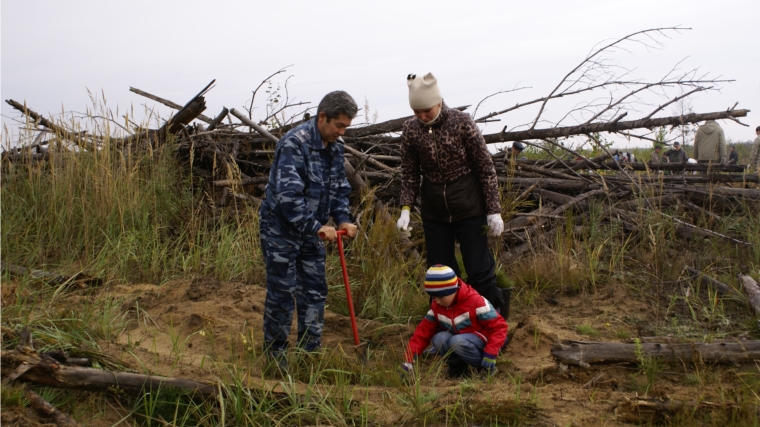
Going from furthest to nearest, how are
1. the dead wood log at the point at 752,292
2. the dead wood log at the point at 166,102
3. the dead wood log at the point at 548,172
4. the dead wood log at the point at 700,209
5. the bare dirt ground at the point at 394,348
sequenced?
the dead wood log at the point at 166,102, the dead wood log at the point at 548,172, the dead wood log at the point at 700,209, the dead wood log at the point at 752,292, the bare dirt ground at the point at 394,348

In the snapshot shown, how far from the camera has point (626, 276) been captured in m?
6.23

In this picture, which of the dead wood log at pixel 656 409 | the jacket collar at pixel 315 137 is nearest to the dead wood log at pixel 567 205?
the jacket collar at pixel 315 137

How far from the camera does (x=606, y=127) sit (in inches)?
280

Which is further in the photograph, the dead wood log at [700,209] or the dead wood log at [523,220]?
the dead wood log at [700,209]

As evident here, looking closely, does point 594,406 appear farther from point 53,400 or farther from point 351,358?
point 53,400

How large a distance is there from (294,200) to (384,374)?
4.09 feet

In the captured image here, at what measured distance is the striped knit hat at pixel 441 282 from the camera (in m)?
4.09

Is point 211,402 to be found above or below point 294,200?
below

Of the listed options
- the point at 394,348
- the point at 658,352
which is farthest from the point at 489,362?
the point at 658,352

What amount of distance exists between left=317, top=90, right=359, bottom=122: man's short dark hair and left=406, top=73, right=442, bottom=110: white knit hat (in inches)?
22.6

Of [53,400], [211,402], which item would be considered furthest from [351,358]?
[53,400]

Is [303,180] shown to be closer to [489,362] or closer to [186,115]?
[489,362]

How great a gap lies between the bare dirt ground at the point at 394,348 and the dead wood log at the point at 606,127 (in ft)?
6.91

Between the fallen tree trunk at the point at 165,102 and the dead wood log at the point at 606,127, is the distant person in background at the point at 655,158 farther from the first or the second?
the fallen tree trunk at the point at 165,102
